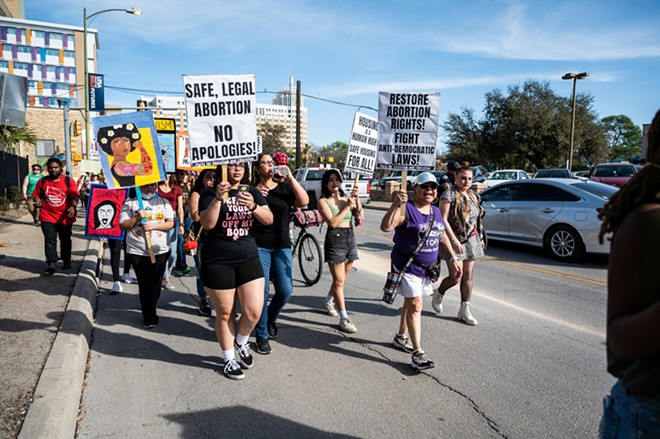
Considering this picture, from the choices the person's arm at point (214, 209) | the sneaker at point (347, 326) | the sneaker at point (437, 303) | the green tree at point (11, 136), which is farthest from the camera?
the green tree at point (11, 136)

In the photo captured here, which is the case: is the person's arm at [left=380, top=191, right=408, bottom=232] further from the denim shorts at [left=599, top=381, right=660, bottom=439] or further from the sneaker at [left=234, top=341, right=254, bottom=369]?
the denim shorts at [left=599, top=381, right=660, bottom=439]

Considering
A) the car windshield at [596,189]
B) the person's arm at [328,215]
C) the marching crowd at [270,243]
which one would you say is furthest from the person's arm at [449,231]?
the car windshield at [596,189]

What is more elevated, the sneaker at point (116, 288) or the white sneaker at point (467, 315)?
the white sneaker at point (467, 315)

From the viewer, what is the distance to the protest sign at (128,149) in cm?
564

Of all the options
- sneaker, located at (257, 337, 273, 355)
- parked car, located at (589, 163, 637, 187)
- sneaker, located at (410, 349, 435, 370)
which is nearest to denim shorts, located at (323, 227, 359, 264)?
sneaker, located at (257, 337, 273, 355)

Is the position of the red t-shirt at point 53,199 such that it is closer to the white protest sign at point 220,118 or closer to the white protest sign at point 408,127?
the white protest sign at point 220,118

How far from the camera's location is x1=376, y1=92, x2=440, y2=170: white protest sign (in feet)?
19.4

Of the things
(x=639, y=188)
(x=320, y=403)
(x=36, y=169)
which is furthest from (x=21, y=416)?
(x=36, y=169)

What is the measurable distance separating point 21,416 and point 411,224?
3354 mm

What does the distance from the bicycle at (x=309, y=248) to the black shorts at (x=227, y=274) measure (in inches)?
126

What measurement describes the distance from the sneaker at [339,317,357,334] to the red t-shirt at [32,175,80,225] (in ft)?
17.4

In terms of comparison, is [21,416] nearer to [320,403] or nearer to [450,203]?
[320,403]

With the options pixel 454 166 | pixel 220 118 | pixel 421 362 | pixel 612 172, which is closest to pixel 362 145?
pixel 454 166

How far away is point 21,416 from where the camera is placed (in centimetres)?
334
